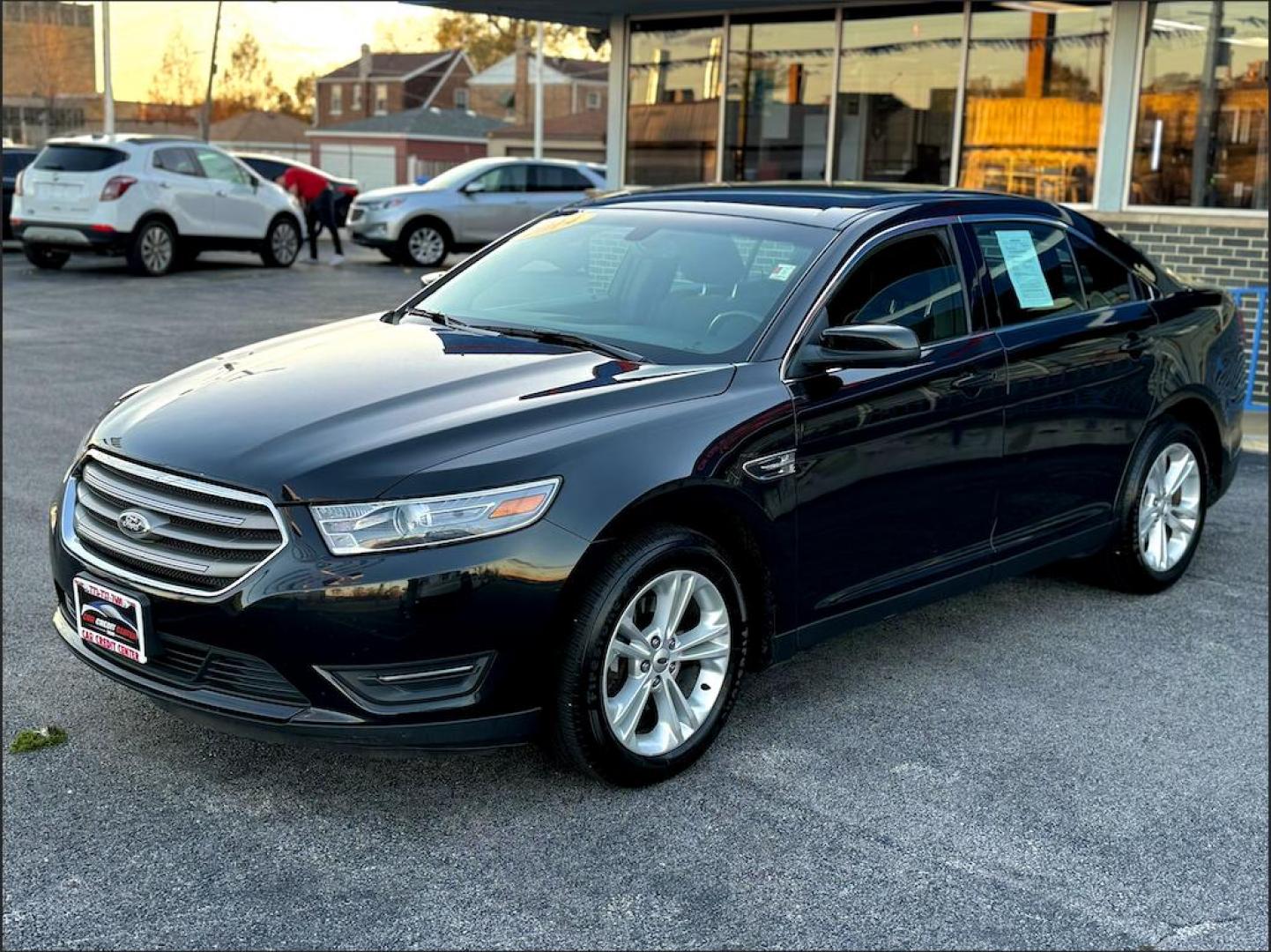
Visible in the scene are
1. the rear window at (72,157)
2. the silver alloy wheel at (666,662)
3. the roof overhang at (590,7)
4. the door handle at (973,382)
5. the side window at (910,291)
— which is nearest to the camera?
the silver alloy wheel at (666,662)

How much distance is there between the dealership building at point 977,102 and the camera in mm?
11219

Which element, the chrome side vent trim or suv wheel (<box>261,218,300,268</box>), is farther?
suv wheel (<box>261,218,300,268</box>)

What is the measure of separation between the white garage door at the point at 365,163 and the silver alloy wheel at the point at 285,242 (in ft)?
136

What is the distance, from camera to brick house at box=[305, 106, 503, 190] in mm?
62344

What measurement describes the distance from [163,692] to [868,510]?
217cm

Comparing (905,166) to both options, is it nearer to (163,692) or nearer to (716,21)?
(716,21)

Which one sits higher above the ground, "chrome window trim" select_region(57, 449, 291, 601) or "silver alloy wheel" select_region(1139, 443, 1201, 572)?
"chrome window trim" select_region(57, 449, 291, 601)

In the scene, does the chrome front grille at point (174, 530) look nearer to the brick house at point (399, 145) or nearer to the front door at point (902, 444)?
the front door at point (902, 444)

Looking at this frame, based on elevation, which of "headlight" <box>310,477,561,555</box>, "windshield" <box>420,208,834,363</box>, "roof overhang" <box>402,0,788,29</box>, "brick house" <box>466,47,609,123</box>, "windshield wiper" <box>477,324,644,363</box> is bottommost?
"headlight" <box>310,477,561,555</box>

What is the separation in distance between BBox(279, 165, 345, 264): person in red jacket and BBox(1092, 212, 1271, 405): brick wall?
14.4 m

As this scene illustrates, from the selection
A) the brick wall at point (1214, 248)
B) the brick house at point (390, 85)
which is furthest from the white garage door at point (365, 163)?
the brick wall at point (1214, 248)

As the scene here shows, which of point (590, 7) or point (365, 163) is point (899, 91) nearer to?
point (590, 7)

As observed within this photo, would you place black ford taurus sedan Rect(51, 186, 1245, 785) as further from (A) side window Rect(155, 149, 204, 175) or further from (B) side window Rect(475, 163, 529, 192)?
(B) side window Rect(475, 163, 529, 192)

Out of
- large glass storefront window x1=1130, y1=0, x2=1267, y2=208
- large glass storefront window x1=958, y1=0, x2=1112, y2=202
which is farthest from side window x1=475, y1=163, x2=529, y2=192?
large glass storefront window x1=1130, y1=0, x2=1267, y2=208
